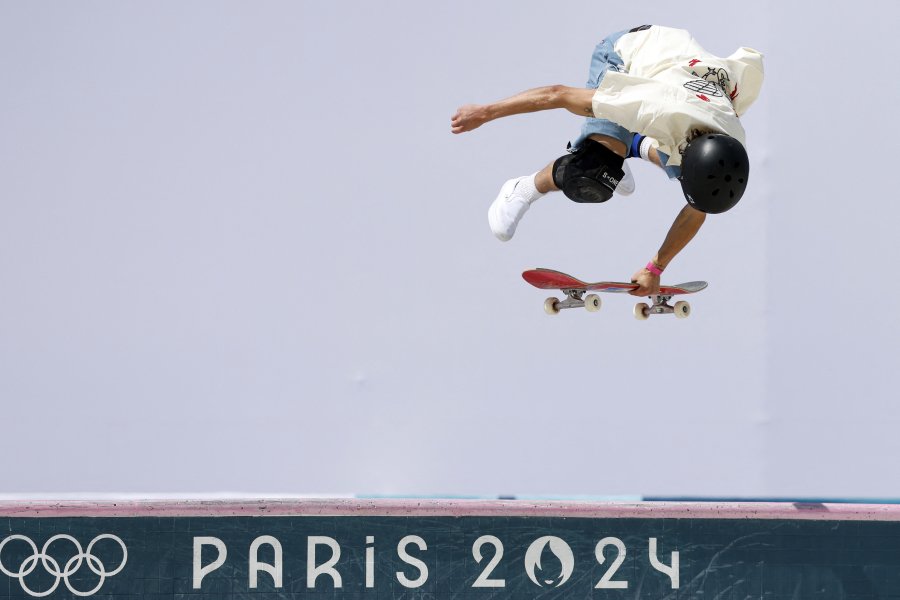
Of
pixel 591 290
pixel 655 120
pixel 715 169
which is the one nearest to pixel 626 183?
pixel 591 290

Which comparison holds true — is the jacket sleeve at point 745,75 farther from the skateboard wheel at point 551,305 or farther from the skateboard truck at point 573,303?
the skateboard wheel at point 551,305

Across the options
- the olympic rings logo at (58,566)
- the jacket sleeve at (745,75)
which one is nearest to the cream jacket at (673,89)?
the jacket sleeve at (745,75)

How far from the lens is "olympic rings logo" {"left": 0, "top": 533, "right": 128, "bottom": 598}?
539cm

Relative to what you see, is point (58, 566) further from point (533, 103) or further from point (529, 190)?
point (533, 103)

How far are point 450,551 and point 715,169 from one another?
2.20m

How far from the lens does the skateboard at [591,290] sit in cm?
532

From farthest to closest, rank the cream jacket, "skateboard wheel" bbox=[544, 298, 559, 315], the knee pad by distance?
"skateboard wheel" bbox=[544, 298, 559, 315], the knee pad, the cream jacket

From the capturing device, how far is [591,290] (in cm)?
546

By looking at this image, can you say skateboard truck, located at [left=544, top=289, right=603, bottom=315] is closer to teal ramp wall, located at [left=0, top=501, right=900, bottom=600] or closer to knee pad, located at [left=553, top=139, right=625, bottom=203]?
knee pad, located at [left=553, top=139, right=625, bottom=203]

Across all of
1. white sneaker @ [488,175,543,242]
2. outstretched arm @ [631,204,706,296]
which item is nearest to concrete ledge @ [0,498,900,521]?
outstretched arm @ [631,204,706,296]

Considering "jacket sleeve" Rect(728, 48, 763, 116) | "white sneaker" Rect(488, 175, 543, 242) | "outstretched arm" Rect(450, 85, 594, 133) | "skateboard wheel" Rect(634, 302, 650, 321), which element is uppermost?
"jacket sleeve" Rect(728, 48, 763, 116)

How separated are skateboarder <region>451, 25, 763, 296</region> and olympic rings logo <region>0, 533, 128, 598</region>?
90.5 inches

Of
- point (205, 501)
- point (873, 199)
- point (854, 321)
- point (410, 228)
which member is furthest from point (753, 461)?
point (205, 501)

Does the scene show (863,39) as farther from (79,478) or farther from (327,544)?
(79,478)
